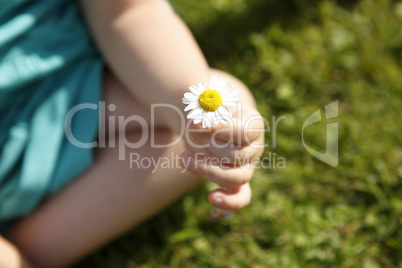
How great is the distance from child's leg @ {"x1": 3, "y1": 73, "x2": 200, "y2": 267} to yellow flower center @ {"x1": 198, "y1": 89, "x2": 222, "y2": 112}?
31 centimetres

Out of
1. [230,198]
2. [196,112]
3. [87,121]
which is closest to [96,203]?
[87,121]

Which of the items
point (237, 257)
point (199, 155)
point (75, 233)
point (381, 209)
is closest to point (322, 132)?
point (381, 209)

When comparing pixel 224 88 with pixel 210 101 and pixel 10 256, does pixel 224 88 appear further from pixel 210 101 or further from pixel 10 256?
pixel 10 256

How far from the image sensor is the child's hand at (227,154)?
2.54ft

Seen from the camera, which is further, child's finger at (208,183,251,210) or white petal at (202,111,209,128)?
child's finger at (208,183,251,210)

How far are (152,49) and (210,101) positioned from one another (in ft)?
0.88

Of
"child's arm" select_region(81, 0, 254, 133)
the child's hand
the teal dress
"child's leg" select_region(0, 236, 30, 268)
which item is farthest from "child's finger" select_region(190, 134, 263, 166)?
"child's leg" select_region(0, 236, 30, 268)

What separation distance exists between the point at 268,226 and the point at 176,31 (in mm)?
451

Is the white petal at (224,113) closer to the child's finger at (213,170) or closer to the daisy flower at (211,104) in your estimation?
the daisy flower at (211,104)

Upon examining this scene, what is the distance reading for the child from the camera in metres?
0.87

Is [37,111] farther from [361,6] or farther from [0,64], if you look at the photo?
[361,6]

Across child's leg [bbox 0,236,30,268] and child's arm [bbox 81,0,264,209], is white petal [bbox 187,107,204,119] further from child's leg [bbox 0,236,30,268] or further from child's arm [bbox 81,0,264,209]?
child's leg [bbox 0,236,30,268]

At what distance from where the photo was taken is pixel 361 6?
50.5 inches

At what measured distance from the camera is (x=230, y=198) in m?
0.81
